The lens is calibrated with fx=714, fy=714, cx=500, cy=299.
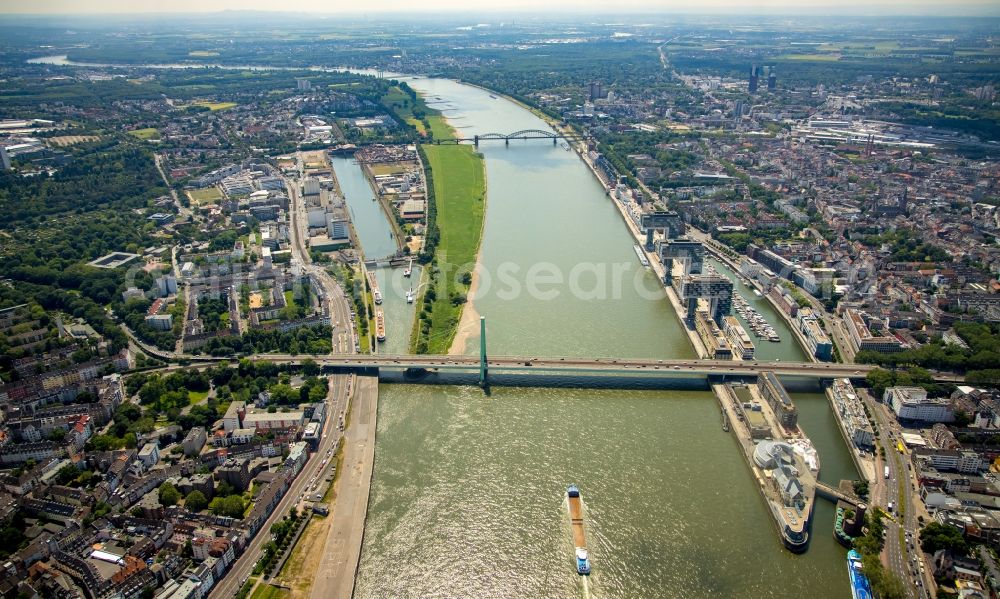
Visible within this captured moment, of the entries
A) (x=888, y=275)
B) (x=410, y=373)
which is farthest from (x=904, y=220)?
(x=410, y=373)

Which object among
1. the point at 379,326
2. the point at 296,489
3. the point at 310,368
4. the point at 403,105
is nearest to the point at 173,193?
the point at 379,326

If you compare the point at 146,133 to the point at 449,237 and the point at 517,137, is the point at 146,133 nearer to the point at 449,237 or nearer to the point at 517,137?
the point at 517,137

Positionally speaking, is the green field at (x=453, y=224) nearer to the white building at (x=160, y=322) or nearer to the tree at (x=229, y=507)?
the tree at (x=229, y=507)

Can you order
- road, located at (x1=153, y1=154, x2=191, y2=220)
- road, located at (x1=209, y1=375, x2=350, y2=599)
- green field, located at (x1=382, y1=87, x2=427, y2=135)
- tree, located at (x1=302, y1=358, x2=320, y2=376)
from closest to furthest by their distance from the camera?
1. road, located at (x1=209, y1=375, x2=350, y2=599)
2. tree, located at (x1=302, y1=358, x2=320, y2=376)
3. road, located at (x1=153, y1=154, x2=191, y2=220)
4. green field, located at (x1=382, y1=87, x2=427, y2=135)

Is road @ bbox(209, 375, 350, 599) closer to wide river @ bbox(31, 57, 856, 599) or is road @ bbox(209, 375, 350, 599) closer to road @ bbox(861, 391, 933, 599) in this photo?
wide river @ bbox(31, 57, 856, 599)

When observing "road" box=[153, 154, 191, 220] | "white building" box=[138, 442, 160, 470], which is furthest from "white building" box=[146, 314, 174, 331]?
"road" box=[153, 154, 191, 220]

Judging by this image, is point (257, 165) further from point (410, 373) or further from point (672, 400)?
point (672, 400)
